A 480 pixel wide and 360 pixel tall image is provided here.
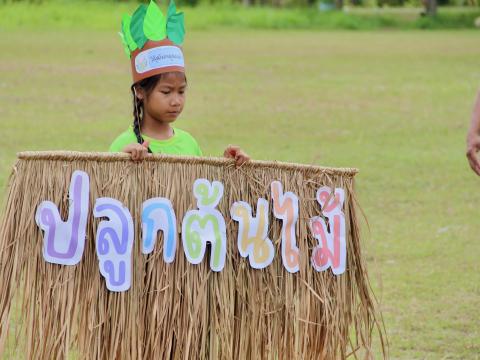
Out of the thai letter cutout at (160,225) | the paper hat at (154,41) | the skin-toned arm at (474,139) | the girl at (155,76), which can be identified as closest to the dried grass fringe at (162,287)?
the thai letter cutout at (160,225)

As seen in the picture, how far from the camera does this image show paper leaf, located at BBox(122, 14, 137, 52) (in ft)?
12.5

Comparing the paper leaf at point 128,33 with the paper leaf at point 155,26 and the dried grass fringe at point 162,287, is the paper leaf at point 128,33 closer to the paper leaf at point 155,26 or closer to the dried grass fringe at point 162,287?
the paper leaf at point 155,26

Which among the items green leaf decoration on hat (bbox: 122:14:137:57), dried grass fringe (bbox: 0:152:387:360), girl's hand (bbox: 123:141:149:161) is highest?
green leaf decoration on hat (bbox: 122:14:137:57)

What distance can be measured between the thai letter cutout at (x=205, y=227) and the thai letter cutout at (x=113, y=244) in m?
0.18

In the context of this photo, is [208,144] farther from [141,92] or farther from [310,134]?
[141,92]

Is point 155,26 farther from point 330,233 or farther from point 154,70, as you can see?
point 330,233

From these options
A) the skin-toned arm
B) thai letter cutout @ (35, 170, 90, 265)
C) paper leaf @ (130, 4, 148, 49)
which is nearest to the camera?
thai letter cutout @ (35, 170, 90, 265)

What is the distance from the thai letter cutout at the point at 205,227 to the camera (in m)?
3.39

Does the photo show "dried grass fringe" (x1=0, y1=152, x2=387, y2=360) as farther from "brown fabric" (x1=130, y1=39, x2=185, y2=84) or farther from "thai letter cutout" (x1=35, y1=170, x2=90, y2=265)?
"brown fabric" (x1=130, y1=39, x2=185, y2=84)

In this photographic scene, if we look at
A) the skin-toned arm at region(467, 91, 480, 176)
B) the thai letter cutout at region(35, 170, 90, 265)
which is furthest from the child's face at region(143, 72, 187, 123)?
the skin-toned arm at region(467, 91, 480, 176)

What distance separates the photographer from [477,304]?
5730 millimetres

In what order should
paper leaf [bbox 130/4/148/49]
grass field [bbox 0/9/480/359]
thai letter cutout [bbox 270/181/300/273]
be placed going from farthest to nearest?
1. grass field [bbox 0/9/480/359]
2. paper leaf [bbox 130/4/148/49]
3. thai letter cutout [bbox 270/181/300/273]

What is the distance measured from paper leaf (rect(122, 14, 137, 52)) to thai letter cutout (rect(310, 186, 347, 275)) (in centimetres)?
80

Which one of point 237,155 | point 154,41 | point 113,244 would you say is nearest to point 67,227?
point 113,244
